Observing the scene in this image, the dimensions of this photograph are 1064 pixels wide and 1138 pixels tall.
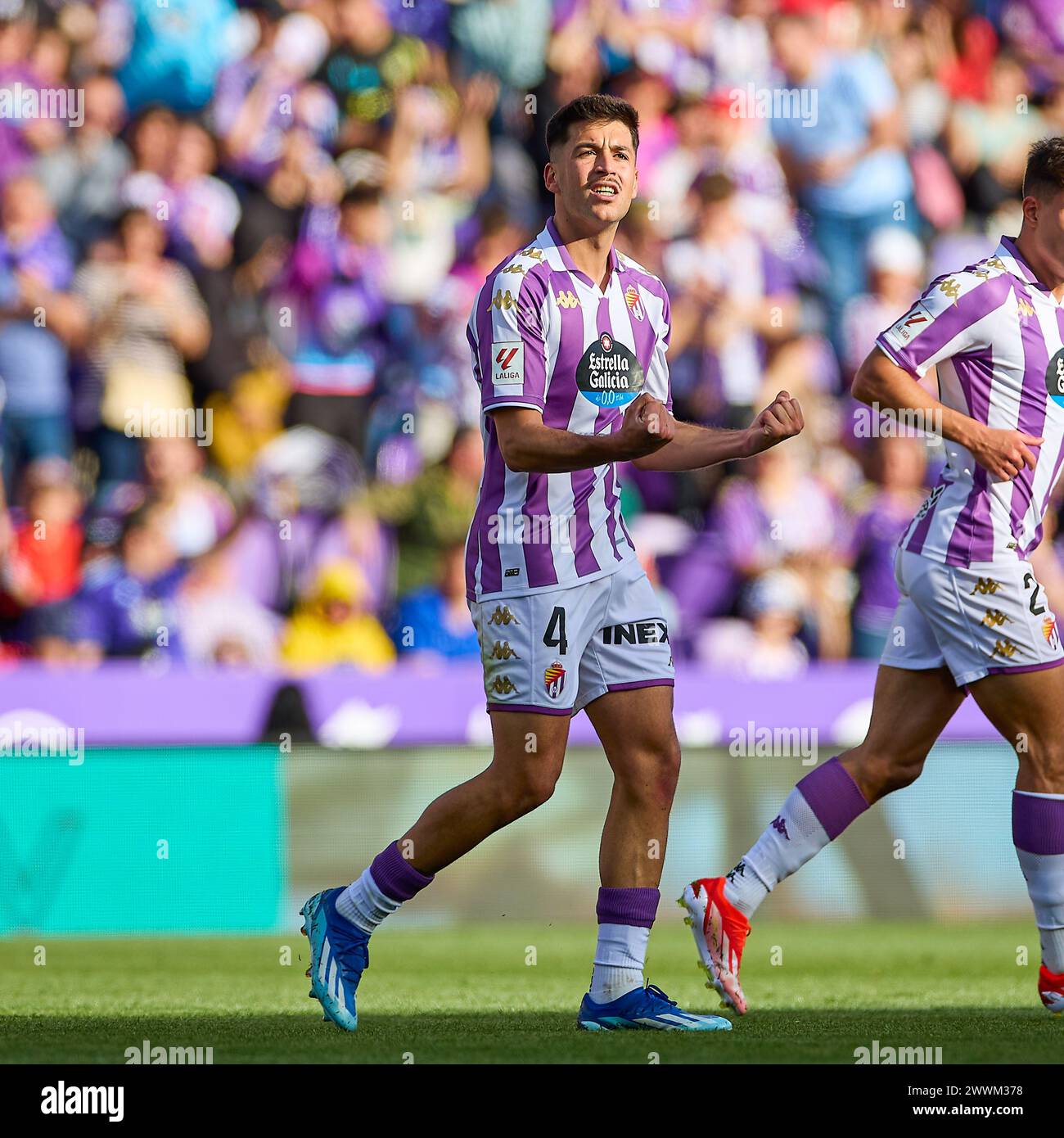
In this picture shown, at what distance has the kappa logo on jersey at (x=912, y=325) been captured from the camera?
5.79 m

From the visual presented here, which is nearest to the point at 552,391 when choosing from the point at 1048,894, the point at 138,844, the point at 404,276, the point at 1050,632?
the point at 1050,632

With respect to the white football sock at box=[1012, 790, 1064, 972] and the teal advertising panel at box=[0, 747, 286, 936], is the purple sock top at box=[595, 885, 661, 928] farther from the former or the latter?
the teal advertising panel at box=[0, 747, 286, 936]

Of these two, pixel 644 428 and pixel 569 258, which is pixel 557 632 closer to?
pixel 644 428

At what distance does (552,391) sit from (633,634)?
2.36ft

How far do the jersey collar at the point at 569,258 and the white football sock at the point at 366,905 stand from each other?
1798 millimetres

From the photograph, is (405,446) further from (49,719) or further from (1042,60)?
(1042,60)

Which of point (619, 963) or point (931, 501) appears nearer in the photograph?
point (619, 963)

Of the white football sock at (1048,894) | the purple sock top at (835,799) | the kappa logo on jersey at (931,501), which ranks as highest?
the kappa logo on jersey at (931,501)

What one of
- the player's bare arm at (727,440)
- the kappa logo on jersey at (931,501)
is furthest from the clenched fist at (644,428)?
the kappa logo on jersey at (931,501)

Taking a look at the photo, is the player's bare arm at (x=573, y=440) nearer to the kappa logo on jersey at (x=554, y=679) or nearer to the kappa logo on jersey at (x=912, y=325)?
the kappa logo on jersey at (x=554, y=679)

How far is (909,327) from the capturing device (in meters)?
5.80

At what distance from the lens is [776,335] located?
11.7m

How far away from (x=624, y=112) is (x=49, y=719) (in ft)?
14.7
